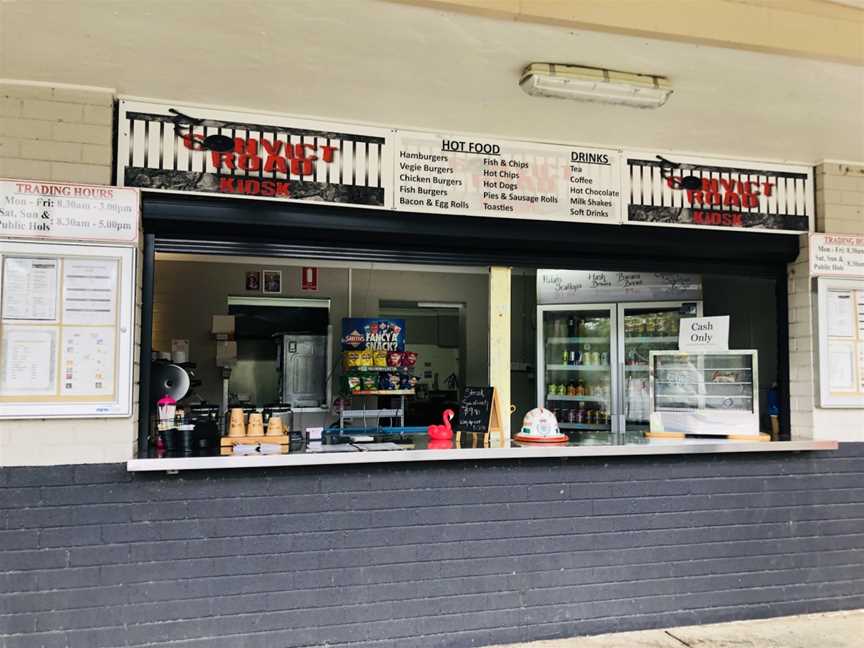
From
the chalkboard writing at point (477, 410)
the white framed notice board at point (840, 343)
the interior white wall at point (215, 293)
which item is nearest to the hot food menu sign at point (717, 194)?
the white framed notice board at point (840, 343)

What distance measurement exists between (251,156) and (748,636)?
13.1 feet

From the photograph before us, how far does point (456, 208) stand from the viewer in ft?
12.9

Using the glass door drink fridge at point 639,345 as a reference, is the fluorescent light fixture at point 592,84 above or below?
above

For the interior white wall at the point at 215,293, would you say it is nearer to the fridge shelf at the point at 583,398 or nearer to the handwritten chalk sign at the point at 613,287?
the handwritten chalk sign at the point at 613,287

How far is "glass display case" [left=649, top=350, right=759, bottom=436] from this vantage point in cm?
452

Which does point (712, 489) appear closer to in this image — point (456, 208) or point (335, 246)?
point (456, 208)

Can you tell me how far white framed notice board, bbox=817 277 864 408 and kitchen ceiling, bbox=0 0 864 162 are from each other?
103 cm

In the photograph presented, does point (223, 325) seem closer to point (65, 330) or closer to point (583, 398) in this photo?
point (583, 398)

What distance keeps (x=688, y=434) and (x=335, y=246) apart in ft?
8.87

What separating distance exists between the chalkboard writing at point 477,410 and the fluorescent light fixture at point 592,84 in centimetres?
182

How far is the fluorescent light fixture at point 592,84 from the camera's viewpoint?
123 inches

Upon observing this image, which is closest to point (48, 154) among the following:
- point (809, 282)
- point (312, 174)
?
point (312, 174)

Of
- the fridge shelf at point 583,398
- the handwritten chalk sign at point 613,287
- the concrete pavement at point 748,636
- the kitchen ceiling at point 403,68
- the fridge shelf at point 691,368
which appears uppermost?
the kitchen ceiling at point 403,68

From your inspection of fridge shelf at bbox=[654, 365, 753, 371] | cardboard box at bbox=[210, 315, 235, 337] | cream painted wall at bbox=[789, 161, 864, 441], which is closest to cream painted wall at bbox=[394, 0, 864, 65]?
cream painted wall at bbox=[789, 161, 864, 441]
